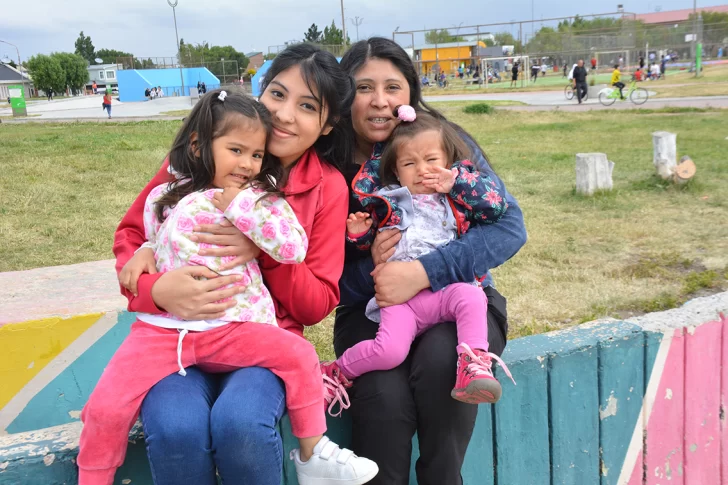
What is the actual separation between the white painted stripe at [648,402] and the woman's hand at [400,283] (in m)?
0.85

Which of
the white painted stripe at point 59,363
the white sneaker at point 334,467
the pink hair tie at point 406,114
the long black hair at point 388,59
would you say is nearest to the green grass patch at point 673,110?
the long black hair at point 388,59

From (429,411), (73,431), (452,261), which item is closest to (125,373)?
(73,431)

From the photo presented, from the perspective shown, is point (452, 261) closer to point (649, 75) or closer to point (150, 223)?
point (150, 223)

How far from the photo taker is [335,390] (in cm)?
187

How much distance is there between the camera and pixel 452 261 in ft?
6.82

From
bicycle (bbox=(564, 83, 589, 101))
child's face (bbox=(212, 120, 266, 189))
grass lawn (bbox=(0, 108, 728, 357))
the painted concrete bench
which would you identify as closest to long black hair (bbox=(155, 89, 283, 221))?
child's face (bbox=(212, 120, 266, 189))

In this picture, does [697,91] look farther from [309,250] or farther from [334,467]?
[334,467]

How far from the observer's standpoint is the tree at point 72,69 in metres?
64.3

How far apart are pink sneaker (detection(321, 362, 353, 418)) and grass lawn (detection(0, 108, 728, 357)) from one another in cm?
198

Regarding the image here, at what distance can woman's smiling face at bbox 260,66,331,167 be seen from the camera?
81.4 inches

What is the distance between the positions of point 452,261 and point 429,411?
50 cm

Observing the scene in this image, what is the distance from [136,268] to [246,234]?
1.14 ft

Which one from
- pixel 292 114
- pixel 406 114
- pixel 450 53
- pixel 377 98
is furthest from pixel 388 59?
pixel 450 53

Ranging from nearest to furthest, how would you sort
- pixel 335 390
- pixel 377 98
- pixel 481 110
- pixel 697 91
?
pixel 335 390 < pixel 377 98 < pixel 481 110 < pixel 697 91
